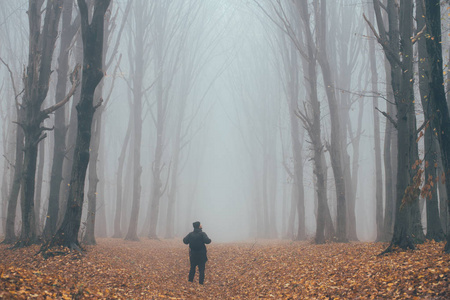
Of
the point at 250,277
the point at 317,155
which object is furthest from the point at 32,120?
the point at 317,155

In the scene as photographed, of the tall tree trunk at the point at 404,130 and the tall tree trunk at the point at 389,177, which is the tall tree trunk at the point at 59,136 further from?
the tall tree trunk at the point at 389,177

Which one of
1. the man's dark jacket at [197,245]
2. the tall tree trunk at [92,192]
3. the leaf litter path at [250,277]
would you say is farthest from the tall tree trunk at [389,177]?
the tall tree trunk at [92,192]

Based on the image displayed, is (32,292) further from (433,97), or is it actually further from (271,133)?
(271,133)

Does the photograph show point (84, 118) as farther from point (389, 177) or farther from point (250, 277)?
point (389, 177)

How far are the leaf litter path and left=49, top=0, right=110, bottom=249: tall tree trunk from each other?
1.13 metres

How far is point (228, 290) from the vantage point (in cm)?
956

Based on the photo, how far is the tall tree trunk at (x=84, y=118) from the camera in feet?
33.4

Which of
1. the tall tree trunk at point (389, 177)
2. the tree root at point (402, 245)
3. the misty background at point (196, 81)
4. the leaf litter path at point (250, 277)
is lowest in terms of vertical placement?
the leaf litter path at point (250, 277)

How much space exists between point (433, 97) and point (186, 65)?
2585cm

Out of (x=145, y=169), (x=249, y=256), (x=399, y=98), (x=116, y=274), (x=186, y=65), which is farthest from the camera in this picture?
(x=145, y=169)

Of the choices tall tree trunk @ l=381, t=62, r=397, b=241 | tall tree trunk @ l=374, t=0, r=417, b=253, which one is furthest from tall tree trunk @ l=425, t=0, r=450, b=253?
tall tree trunk @ l=381, t=62, r=397, b=241

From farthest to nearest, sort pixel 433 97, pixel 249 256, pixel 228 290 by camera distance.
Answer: pixel 249 256 → pixel 228 290 → pixel 433 97

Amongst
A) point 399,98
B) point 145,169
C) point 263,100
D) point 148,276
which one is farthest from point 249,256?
point 145,169

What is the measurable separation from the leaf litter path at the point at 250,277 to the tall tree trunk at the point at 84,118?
1132 mm
